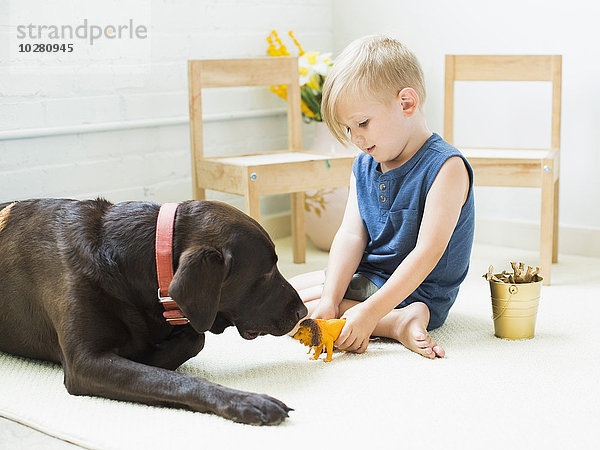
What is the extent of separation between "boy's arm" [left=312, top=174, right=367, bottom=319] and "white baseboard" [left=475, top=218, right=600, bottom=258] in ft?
4.10

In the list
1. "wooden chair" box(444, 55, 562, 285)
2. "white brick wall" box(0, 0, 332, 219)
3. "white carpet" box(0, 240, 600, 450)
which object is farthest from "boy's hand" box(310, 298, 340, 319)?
"white brick wall" box(0, 0, 332, 219)

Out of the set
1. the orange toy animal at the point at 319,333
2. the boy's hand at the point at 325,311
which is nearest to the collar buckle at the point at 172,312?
the orange toy animal at the point at 319,333

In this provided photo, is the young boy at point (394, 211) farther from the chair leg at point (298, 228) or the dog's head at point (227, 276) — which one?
the chair leg at point (298, 228)

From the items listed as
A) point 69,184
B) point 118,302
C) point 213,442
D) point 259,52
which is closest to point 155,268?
point 118,302

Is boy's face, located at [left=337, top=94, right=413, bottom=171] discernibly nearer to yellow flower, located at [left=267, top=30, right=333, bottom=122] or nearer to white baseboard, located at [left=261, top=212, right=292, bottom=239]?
yellow flower, located at [left=267, top=30, right=333, bottom=122]

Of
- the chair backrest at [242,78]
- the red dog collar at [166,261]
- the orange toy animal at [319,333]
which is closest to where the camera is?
the red dog collar at [166,261]

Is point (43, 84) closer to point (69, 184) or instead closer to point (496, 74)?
Answer: point (69, 184)

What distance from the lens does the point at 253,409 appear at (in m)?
1.36

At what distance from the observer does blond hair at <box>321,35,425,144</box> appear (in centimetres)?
180

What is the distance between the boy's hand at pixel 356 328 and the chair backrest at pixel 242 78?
110 cm

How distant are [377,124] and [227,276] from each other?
1.88 ft

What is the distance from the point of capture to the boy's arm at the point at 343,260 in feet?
6.22

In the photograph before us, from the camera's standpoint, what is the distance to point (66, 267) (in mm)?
1535

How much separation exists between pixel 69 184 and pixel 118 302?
45.8 inches
